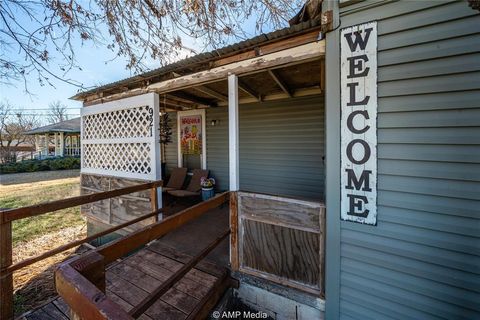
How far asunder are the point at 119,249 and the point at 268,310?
6.31 ft

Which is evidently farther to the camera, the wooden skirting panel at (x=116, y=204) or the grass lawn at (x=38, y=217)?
the grass lawn at (x=38, y=217)

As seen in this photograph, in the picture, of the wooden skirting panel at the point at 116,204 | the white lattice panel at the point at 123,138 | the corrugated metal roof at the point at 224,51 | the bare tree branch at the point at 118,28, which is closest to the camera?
the corrugated metal roof at the point at 224,51

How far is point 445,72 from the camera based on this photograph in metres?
1.51

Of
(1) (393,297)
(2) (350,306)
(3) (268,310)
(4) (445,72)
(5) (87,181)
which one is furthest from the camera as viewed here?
(5) (87,181)

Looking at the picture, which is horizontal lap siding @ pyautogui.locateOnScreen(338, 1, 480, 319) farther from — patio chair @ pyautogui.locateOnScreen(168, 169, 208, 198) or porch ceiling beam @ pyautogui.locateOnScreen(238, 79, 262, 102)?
patio chair @ pyautogui.locateOnScreen(168, 169, 208, 198)

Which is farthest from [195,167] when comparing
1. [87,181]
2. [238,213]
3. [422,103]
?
[422,103]

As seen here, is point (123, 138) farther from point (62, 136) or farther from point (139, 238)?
point (62, 136)

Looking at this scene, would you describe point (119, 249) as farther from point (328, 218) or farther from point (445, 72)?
point (445, 72)

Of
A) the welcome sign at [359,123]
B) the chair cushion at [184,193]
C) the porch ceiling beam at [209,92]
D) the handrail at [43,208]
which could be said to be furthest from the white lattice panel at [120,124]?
the welcome sign at [359,123]

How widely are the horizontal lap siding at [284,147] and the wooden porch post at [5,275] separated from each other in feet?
10.8

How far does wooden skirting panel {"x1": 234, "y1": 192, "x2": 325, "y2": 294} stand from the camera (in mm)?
2088

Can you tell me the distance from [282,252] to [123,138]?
11.0 feet

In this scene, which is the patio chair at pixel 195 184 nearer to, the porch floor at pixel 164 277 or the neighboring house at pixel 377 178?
the porch floor at pixel 164 277

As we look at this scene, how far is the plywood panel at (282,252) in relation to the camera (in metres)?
2.12
